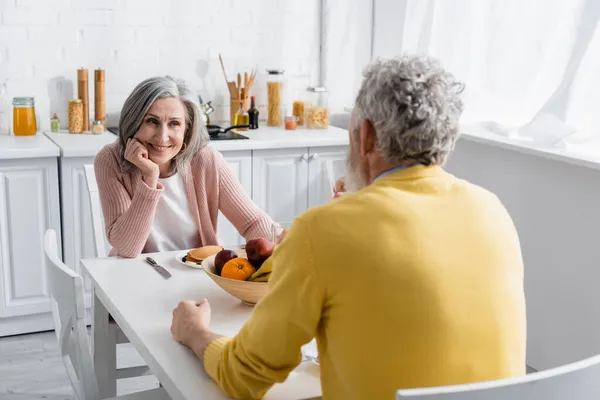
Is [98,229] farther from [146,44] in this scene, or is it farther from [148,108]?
[146,44]

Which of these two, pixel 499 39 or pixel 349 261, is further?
pixel 499 39

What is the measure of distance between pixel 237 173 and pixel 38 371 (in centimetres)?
121

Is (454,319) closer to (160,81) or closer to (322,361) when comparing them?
(322,361)

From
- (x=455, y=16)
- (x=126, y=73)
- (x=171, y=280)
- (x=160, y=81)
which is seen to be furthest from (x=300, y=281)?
(x=126, y=73)

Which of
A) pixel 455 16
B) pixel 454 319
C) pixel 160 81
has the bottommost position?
pixel 454 319

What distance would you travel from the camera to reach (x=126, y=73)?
3.97m

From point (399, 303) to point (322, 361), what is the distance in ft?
0.65

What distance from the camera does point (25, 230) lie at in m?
3.44

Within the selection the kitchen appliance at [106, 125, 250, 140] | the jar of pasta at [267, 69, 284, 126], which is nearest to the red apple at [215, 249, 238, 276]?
the kitchen appliance at [106, 125, 250, 140]

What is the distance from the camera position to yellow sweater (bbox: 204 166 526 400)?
125 cm

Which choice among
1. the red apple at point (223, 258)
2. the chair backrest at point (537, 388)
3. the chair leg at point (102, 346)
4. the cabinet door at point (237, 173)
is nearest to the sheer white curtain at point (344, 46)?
the cabinet door at point (237, 173)

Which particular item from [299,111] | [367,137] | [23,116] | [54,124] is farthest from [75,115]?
[367,137]

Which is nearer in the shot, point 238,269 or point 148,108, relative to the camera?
point 238,269

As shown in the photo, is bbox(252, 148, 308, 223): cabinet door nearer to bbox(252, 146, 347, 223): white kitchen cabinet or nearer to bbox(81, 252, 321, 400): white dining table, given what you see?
bbox(252, 146, 347, 223): white kitchen cabinet
